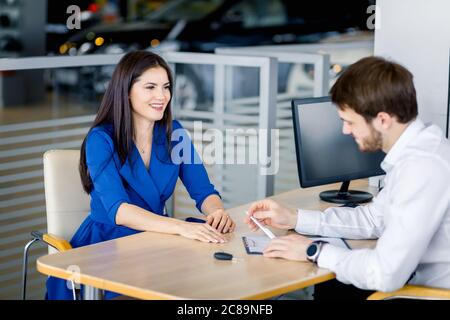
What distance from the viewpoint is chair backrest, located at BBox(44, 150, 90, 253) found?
3.51m

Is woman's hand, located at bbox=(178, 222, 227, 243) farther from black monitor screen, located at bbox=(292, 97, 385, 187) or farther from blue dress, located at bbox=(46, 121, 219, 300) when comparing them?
black monitor screen, located at bbox=(292, 97, 385, 187)

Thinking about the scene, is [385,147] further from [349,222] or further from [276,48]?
[276,48]

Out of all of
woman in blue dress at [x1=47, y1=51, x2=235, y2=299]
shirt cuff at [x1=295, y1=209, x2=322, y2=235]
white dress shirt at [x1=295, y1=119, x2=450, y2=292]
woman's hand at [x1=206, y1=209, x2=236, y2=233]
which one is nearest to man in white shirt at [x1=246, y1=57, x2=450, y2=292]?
white dress shirt at [x1=295, y1=119, x2=450, y2=292]

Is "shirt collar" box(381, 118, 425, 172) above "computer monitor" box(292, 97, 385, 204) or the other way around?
above

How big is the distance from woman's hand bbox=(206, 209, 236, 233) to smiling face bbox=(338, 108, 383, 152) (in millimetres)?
677

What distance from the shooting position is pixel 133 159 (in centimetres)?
338

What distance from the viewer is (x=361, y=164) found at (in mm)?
Answer: 3754

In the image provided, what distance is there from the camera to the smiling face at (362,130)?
260 cm

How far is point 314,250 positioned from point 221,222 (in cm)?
50

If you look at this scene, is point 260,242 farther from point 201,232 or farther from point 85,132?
point 85,132

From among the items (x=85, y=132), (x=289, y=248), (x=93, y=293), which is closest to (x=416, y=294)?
(x=289, y=248)
